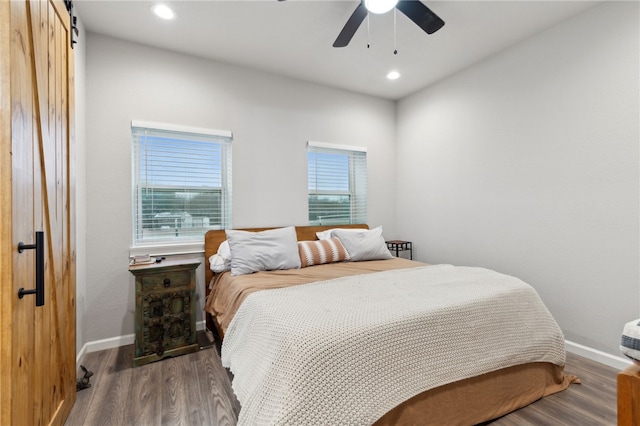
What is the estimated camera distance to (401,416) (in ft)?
4.64

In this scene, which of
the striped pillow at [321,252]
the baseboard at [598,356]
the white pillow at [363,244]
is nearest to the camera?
the baseboard at [598,356]

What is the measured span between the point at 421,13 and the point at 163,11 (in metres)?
1.98

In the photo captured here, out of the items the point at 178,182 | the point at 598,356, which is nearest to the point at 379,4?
the point at 178,182

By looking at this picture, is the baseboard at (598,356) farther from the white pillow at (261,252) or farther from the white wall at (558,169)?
the white pillow at (261,252)

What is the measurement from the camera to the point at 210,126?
3.11 metres

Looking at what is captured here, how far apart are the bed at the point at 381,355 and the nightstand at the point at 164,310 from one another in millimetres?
489

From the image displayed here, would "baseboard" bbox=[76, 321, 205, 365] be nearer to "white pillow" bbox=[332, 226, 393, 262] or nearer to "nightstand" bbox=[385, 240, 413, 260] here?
"white pillow" bbox=[332, 226, 393, 262]

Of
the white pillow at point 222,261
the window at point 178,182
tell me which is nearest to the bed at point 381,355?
the white pillow at point 222,261

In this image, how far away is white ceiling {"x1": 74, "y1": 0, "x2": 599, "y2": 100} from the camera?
2.31 m

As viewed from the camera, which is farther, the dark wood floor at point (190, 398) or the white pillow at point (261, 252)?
the white pillow at point (261, 252)

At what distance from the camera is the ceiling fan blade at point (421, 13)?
6.32 feet

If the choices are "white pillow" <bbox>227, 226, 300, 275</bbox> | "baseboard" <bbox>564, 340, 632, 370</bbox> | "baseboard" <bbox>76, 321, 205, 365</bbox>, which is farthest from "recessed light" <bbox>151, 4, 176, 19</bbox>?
"baseboard" <bbox>564, 340, 632, 370</bbox>

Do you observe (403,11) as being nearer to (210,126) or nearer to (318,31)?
(318,31)

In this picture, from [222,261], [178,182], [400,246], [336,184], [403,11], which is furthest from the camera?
[400,246]
